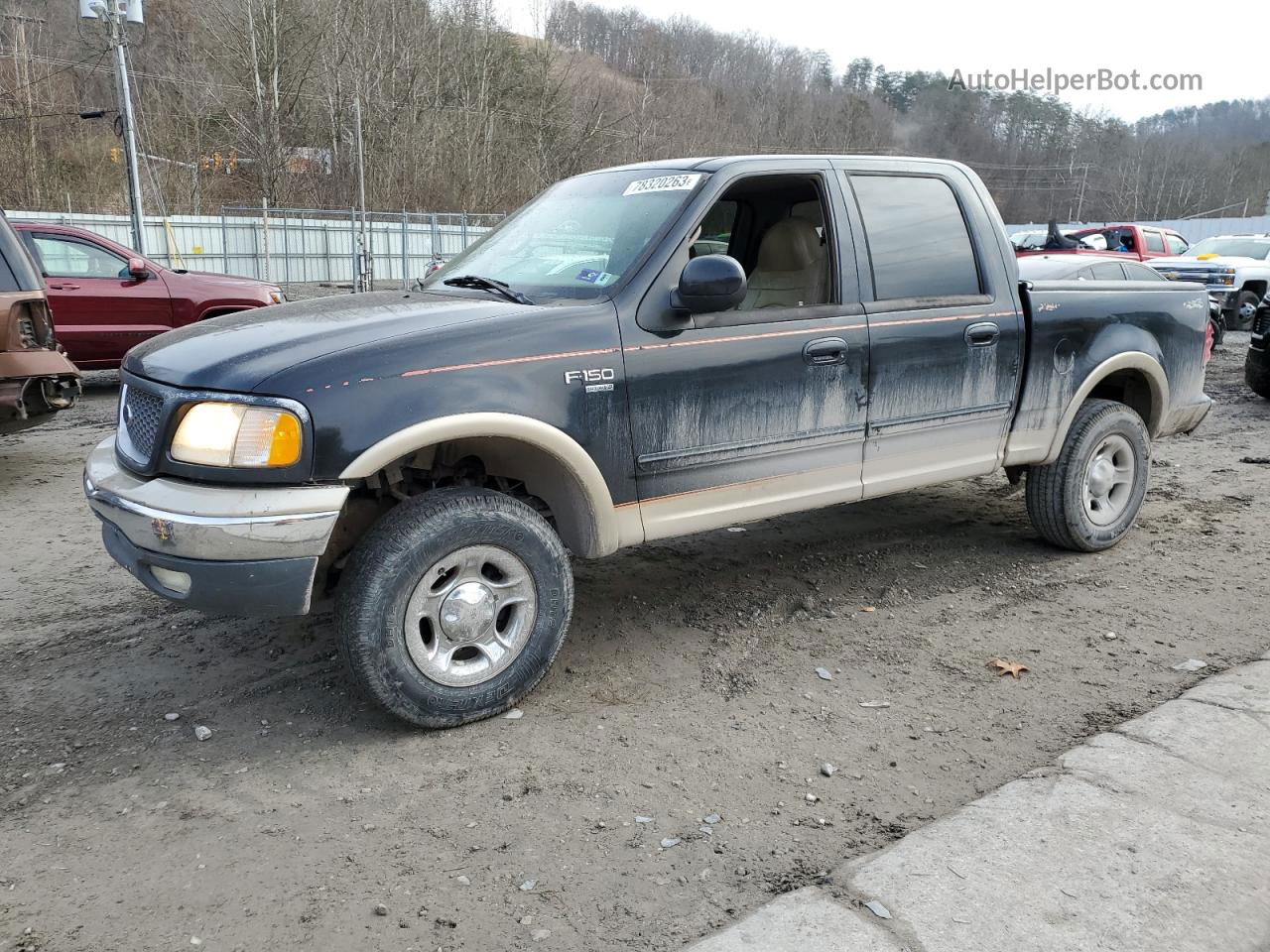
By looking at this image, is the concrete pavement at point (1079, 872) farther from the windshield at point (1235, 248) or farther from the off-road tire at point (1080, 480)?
the windshield at point (1235, 248)

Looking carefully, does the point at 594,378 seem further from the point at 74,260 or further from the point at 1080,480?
the point at 74,260

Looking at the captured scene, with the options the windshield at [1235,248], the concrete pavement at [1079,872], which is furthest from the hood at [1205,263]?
the concrete pavement at [1079,872]

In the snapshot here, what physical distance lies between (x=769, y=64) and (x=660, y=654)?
90.3 metres

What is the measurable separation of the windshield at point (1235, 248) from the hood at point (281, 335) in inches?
770

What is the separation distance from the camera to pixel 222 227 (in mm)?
26266

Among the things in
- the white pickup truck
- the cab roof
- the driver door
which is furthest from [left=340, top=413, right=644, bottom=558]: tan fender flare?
the white pickup truck

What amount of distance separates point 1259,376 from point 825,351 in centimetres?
903

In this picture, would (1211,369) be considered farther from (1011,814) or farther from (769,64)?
(769,64)

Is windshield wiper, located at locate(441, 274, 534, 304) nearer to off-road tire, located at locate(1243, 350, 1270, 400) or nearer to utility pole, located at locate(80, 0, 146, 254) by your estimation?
off-road tire, located at locate(1243, 350, 1270, 400)

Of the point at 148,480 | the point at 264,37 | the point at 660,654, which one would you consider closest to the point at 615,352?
the point at 660,654

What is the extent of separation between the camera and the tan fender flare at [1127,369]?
513 centimetres

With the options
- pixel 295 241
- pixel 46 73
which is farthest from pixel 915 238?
pixel 46 73

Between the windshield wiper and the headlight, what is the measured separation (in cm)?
111

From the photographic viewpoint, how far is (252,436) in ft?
10.0
